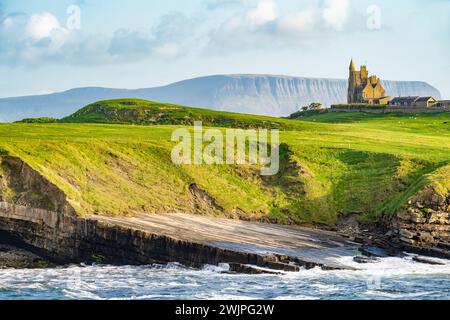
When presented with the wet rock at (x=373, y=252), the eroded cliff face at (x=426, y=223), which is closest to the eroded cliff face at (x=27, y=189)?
the wet rock at (x=373, y=252)

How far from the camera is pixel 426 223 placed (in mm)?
60844

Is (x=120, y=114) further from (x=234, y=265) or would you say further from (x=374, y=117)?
(x=234, y=265)

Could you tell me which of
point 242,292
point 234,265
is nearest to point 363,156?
point 234,265

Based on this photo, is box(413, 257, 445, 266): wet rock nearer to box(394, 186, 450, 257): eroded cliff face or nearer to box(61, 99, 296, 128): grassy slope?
box(394, 186, 450, 257): eroded cliff face

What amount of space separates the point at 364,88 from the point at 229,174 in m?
99.8

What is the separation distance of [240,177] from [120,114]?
35.9 meters

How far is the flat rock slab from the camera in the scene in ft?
177

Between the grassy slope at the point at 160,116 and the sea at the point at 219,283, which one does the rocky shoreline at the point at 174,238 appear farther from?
the grassy slope at the point at 160,116

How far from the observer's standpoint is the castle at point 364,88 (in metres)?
166

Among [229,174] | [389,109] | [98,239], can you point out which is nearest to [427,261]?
[98,239]

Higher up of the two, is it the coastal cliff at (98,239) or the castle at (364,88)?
the castle at (364,88)

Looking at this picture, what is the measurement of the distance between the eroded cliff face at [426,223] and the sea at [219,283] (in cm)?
430

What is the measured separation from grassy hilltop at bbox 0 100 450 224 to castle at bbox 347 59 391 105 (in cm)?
8109
